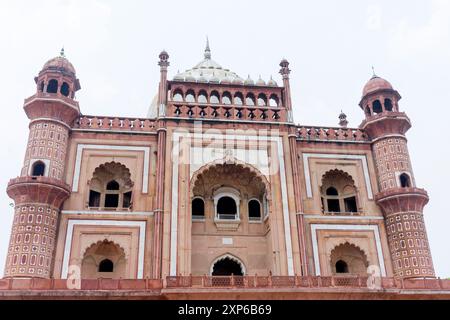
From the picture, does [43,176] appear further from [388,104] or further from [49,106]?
[388,104]

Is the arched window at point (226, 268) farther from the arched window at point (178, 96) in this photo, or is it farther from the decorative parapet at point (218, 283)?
the arched window at point (178, 96)

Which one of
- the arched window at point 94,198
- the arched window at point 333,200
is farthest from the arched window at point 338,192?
the arched window at point 94,198

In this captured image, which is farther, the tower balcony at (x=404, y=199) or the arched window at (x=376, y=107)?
the arched window at (x=376, y=107)

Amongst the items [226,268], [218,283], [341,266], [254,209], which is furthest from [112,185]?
[341,266]

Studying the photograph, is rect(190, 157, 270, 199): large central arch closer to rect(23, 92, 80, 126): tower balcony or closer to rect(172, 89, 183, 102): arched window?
rect(172, 89, 183, 102): arched window

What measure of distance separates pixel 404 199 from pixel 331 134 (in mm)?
4447

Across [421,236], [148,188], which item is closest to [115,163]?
[148,188]

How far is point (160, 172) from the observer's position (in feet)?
63.7

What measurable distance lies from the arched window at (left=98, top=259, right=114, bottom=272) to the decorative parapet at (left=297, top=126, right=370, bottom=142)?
9.93 metres

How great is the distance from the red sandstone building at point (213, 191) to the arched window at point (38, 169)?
89 millimetres

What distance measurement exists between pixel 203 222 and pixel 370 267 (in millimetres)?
7157

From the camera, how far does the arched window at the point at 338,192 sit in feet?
70.3

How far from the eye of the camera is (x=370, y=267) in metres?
19.5

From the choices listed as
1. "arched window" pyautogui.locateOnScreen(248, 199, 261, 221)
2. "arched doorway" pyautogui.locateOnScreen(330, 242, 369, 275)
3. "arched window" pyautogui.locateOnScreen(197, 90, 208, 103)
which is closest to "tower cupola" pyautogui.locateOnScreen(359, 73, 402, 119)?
"arched doorway" pyautogui.locateOnScreen(330, 242, 369, 275)
